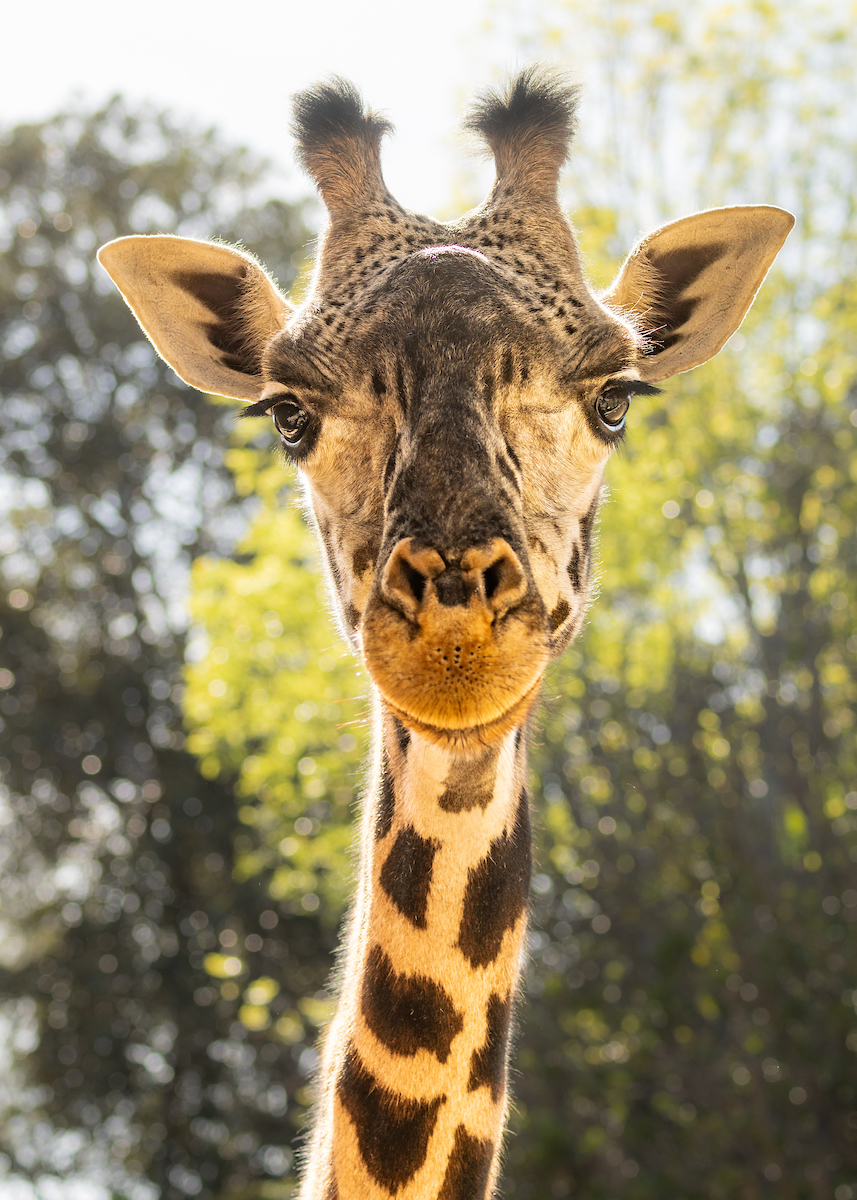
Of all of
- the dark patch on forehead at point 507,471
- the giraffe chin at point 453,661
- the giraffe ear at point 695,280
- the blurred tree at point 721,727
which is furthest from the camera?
the blurred tree at point 721,727

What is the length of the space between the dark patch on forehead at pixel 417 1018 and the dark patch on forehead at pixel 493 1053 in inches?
3.8

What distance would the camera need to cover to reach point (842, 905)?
1325cm

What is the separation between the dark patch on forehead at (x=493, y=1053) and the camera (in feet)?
8.75

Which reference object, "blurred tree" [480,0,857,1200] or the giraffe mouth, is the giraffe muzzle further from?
"blurred tree" [480,0,857,1200]

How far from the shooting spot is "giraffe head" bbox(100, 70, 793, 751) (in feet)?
7.00

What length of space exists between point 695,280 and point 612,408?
922mm

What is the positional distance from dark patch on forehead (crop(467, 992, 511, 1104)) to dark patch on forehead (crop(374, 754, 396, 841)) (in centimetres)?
54

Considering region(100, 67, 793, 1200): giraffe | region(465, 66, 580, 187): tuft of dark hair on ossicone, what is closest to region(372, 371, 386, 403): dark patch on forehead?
region(100, 67, 793, 1200): giraffe

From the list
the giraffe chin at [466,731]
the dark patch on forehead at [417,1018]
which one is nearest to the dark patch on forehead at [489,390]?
the giraffe chin at [466,731]

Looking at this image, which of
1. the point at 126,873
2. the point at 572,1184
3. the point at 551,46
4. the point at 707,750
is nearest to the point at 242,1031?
the point at 126,873

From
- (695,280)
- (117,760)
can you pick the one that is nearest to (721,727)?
(695,280)

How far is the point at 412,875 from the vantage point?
2.69 meters

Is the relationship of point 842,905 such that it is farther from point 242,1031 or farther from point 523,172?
point 242,1031

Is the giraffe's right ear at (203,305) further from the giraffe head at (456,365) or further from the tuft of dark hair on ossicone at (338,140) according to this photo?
the tuft of dark hair on ossicone at (338,140)
